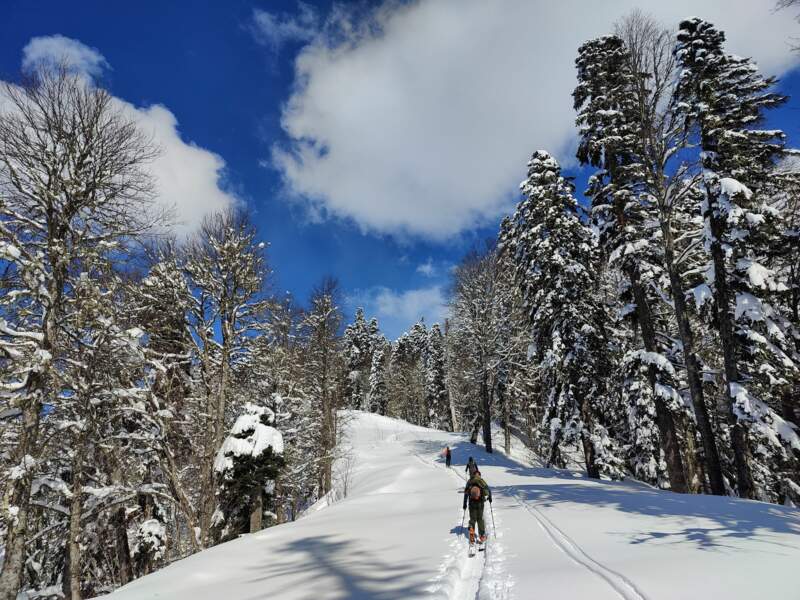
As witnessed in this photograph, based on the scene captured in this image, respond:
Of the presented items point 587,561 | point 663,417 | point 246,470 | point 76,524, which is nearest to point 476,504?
point 587,561

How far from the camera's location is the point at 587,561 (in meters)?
5.92

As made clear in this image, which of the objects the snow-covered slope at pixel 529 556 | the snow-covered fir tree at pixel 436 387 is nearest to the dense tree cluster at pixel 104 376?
the snow-covered slope at pixel 529 556

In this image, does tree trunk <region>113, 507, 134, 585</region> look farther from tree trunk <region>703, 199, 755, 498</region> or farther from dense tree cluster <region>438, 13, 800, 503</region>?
tree trunk <region>703, 199, 755, 498</region>

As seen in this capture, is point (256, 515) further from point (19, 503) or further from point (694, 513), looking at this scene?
point (694, 513)

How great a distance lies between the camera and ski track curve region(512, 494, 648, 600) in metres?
4.54

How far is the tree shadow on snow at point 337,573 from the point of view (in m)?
5.60

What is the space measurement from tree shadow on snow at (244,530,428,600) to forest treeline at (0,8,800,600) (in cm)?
467

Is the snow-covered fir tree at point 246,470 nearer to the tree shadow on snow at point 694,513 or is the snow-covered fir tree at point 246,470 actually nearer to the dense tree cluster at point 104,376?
the dense tree cluster at point 104,376

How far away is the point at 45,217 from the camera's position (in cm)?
877

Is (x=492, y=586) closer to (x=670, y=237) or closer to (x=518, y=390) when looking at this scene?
(x=670, y=237)

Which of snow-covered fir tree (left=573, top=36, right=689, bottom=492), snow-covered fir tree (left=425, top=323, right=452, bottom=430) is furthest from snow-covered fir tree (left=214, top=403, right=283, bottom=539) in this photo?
snow-covered fir tree (left=425, top=323, right=452, bottom=430)

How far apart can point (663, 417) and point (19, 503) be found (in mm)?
17614

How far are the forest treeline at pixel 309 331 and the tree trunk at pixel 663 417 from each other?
70 mm

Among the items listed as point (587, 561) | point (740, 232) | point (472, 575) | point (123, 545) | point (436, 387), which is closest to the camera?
point (587, 561)
